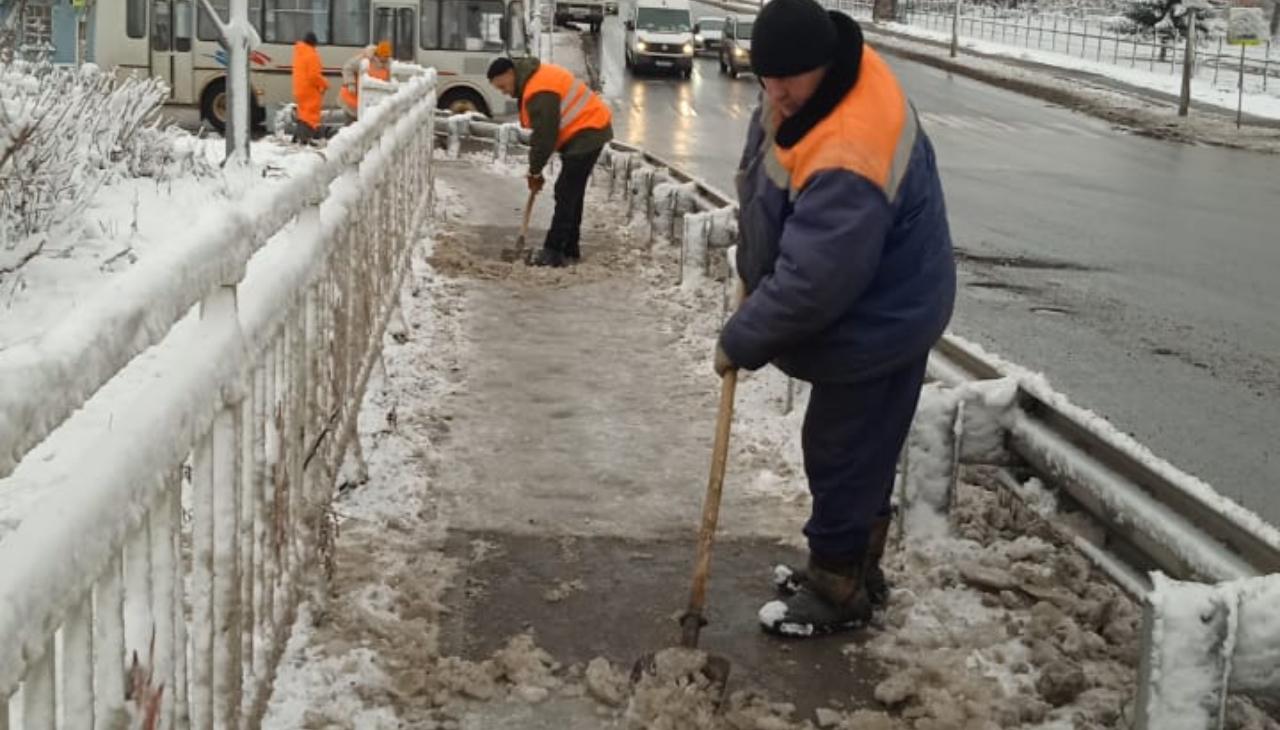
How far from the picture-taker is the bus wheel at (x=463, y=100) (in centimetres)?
2698

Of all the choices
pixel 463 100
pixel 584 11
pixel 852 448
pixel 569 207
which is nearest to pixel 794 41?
pixel 852 448

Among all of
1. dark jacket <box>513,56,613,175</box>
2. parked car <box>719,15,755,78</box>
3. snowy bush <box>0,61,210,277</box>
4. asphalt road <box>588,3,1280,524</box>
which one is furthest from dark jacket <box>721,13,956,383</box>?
parked car <box>719,15,755,78</box>

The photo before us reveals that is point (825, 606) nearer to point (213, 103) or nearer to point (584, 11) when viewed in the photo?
point (213, 103)

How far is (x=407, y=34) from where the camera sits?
89.1 feet

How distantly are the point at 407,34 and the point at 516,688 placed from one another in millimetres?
24364

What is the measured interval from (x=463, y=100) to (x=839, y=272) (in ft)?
78.4

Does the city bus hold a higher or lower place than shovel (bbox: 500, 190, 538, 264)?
higher

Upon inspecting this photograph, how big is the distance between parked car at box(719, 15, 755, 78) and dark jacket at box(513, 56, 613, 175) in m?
30.5

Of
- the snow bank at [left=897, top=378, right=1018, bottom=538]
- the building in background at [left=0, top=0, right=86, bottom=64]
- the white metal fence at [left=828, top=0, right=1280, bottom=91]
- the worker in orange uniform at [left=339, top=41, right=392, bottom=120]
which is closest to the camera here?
the snow bank at [left=897, top=378, right=1018, bottom=538]

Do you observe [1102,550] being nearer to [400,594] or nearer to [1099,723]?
[1099,723]

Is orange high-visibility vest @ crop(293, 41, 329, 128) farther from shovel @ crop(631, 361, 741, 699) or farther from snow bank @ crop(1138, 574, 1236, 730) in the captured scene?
snow bank @ crop(1138, 574, 1236, 730)

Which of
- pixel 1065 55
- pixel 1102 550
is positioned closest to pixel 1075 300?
pixel 1102 550

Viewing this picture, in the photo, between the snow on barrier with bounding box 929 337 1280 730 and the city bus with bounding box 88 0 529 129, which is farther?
the city bus with bounding box 88 0 529 129

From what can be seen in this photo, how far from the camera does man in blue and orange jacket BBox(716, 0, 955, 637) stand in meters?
3.96
